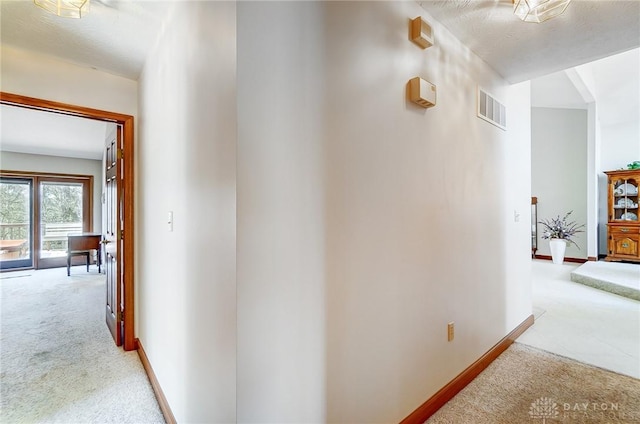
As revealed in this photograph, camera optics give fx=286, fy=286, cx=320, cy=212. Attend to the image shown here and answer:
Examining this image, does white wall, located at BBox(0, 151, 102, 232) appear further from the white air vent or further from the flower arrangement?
the flower arrangement

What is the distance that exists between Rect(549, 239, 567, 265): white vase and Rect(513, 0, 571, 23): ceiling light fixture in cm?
633

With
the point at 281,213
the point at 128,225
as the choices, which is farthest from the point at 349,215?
the point at 128,225

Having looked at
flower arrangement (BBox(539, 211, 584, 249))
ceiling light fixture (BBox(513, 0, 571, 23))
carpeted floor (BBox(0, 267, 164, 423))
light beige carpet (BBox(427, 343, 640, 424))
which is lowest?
carpeted floor (BBox(0, 267, 164, 423))

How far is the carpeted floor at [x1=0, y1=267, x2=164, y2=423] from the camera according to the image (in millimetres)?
1754

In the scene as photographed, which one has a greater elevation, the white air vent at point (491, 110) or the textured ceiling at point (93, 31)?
the textured ceiling at point (93, 31)

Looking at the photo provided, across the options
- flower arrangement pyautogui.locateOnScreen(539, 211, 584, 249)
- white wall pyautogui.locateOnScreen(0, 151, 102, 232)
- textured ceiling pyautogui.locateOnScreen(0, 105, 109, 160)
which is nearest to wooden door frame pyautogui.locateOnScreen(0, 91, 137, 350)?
textured ceiling pyautogui.locateOnScreen(0, 105, 109, 160)

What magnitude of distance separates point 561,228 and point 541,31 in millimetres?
6364

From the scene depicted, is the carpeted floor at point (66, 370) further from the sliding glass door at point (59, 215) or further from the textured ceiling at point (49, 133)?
the sliding glass door at point (59, 215)

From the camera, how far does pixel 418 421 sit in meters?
1.58

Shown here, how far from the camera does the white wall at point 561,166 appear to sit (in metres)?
6.57

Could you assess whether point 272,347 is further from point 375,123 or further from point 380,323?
point 375,123

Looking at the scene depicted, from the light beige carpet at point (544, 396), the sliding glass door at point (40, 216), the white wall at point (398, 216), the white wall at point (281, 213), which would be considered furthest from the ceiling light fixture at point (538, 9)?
the sliding glass door at point (40, 216)

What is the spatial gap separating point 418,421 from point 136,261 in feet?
8.18

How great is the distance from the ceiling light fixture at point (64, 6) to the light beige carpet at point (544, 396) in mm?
2893
